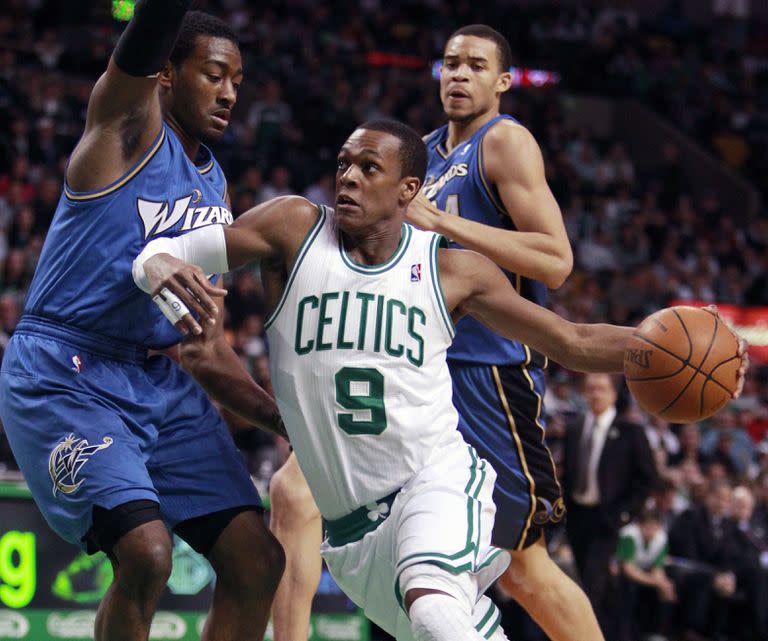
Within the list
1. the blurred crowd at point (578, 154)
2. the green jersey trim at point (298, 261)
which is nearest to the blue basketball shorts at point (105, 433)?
the green jersey trim at point (298, 261)

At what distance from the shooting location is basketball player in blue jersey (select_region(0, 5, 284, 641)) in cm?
378

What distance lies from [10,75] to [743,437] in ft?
29.9

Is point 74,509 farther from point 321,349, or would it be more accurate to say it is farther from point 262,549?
point 321,349

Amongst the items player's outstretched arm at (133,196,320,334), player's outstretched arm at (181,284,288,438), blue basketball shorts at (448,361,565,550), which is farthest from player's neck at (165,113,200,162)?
blue basketball shorts at (448,361,565,550)

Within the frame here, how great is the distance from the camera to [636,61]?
74.9ft

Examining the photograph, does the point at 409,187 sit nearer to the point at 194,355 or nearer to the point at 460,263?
the point at 460,263

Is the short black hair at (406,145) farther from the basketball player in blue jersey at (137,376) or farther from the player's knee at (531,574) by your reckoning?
the player's knee at (531,574)

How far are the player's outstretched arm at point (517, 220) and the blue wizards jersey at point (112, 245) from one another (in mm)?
916

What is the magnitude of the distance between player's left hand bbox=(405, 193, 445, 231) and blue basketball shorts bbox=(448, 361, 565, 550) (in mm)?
677

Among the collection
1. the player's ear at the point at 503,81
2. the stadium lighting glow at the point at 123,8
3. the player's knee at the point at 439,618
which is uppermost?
the stadium lighting glow at the point at 123,8

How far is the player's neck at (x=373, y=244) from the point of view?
406 centimetres

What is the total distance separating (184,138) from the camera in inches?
172

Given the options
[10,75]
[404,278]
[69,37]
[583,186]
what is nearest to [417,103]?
[583,186]

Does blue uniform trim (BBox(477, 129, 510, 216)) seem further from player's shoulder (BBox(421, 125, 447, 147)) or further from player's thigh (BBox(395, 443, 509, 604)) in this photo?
player's thigh (BBox(395, 443, 509, 604))
